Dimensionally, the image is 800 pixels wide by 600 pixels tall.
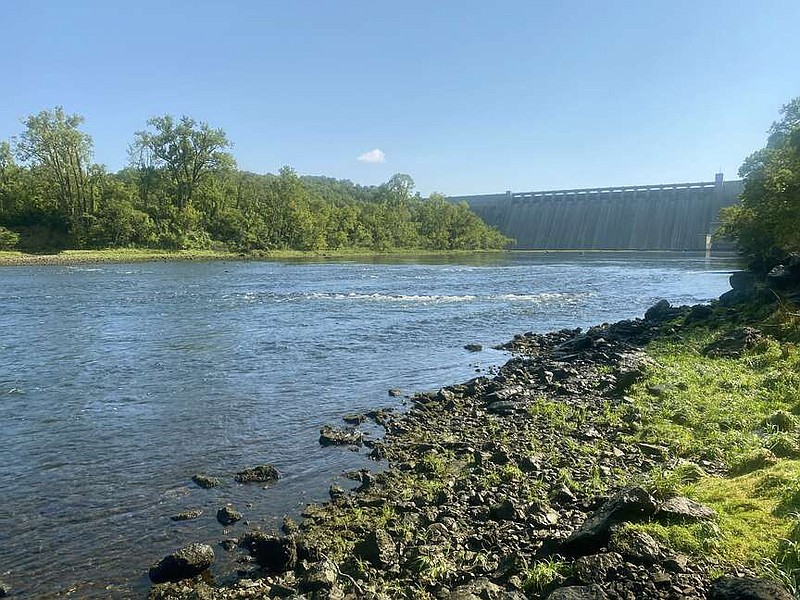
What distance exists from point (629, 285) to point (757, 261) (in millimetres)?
15568

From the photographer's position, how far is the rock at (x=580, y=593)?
17.8 feet

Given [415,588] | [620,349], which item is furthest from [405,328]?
Result: [415,588]

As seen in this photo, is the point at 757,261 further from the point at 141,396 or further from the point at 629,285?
the point at 141,396

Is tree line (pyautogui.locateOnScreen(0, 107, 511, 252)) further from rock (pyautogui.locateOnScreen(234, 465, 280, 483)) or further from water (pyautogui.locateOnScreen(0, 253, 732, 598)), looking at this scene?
rock (pyautogui.locateOnScreen(234, 465, 280, 483))

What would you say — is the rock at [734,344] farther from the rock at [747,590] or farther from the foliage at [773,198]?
the foliage at [773,198]

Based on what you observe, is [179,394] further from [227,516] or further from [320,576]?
[320,576]

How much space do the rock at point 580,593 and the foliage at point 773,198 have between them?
123 feet

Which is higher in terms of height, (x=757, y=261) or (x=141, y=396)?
(x=757, y=261)

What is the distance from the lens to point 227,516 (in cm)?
948

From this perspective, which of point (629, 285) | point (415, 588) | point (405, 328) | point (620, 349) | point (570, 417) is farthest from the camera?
point (629, 285)

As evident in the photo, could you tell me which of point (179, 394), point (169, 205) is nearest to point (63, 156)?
point (169, 205)

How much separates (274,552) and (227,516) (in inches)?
71.5

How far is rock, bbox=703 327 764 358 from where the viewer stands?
60.5ft

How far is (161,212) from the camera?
110625 millimetres
